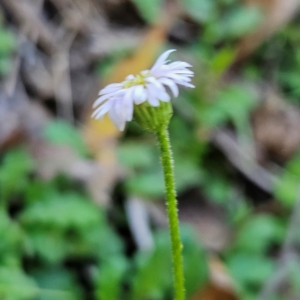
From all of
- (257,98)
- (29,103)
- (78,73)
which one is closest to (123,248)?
(29,103)

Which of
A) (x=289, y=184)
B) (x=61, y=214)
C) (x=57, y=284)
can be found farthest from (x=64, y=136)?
(x=289, y=184)

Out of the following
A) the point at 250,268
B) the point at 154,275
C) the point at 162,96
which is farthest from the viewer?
the point at 250,268

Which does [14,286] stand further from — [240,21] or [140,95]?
[240,21]

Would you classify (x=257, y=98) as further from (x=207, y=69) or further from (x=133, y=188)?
(x=133, y=188)

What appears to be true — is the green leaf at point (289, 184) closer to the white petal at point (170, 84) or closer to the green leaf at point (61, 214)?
the green leaf at point (61, 214)

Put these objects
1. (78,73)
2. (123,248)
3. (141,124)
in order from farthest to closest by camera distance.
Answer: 1. (78,73)
2. (123,248)
3. (141,124)

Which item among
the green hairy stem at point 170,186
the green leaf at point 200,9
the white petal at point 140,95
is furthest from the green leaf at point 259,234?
the green leaf at point 200,9

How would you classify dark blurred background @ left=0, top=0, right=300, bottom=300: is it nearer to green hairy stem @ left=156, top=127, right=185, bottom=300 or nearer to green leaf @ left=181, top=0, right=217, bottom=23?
green leaf @ left=181, top=0, right=217, bottom=23
